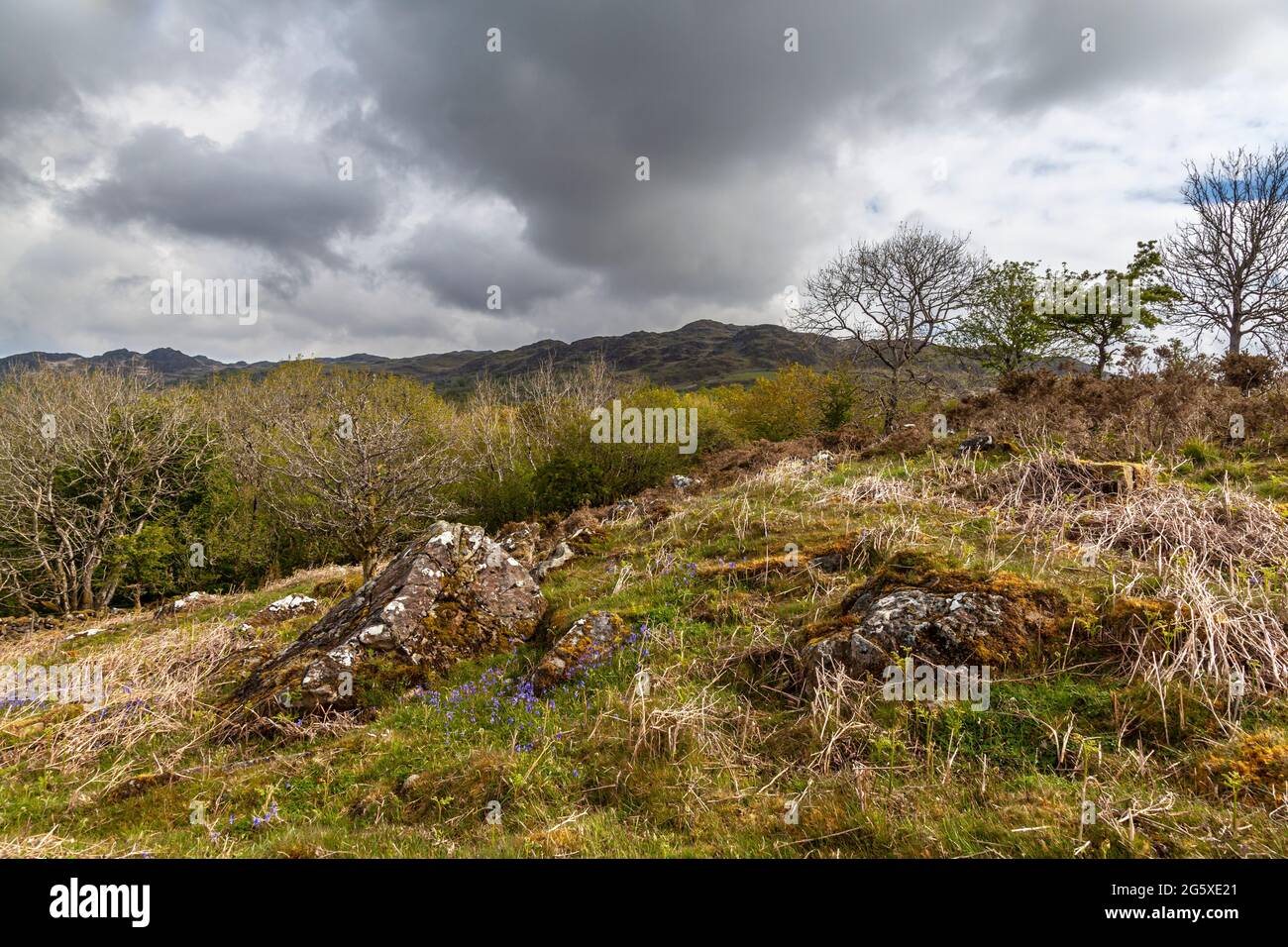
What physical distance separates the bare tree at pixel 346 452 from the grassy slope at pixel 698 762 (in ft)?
25.2

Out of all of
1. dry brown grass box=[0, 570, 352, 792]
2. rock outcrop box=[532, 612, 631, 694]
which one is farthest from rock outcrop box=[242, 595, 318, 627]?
rock outcrop box=[532, 612, 631, 694]

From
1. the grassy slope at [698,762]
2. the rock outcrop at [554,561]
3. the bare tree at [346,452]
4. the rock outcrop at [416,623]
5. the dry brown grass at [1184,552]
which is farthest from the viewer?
the bare tree at [346,452]

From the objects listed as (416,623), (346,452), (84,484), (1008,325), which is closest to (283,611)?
(416,623)

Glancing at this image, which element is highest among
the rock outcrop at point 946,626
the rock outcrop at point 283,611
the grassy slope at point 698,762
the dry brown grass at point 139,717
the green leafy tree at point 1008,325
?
the green leafy tree at point 1008,325

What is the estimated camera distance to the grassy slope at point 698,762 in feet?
9.64

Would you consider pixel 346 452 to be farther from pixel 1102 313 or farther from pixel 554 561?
pixel 1102 313

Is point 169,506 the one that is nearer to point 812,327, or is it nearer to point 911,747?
point 911,747

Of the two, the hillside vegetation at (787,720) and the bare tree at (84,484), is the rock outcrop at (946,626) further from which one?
the bare tree at (84,484)

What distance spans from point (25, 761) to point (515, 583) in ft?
16.7

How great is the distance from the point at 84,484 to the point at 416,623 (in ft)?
80.4

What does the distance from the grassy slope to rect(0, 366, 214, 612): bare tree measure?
62.3 feet

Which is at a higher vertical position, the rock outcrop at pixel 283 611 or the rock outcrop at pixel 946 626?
the rock outcrop at pixel 946 626

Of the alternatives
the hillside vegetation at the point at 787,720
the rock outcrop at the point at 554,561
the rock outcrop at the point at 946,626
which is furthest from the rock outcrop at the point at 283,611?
the rock outcrop at the point at 946,626
